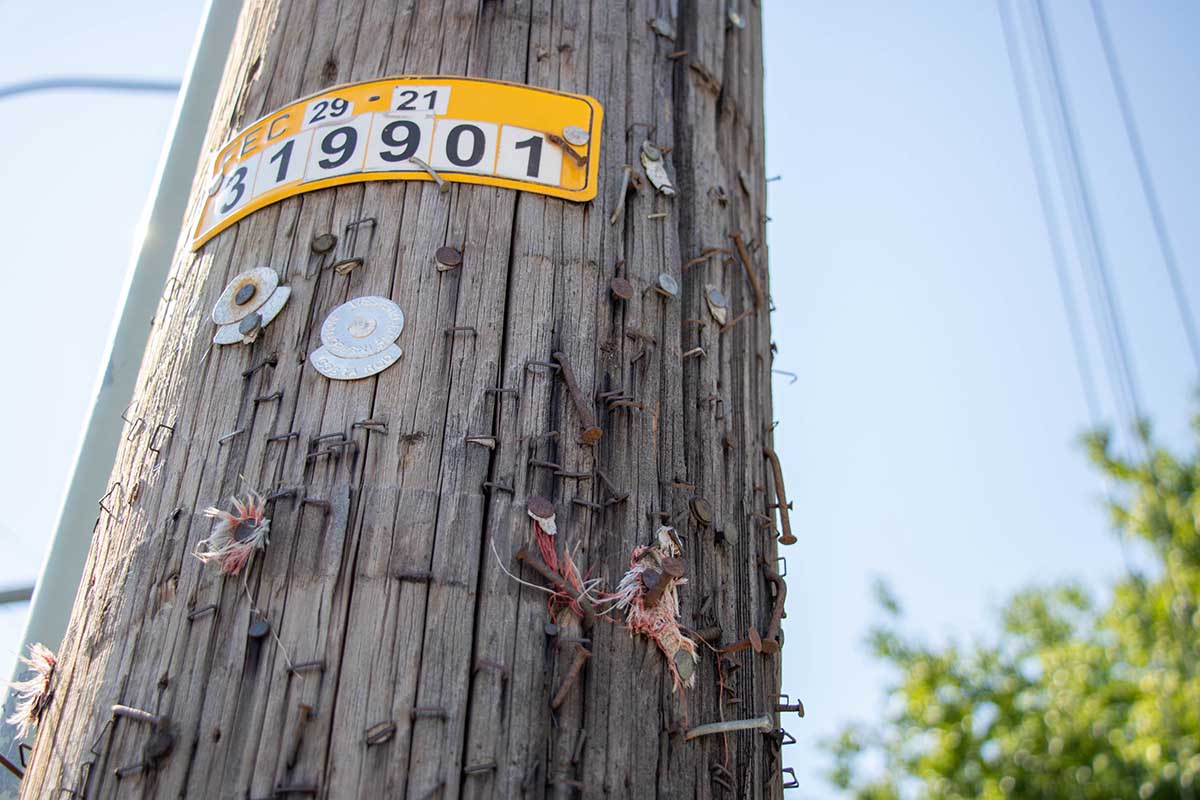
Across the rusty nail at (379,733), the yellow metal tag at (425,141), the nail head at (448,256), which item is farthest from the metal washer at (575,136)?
the rusty nail at (379,733)

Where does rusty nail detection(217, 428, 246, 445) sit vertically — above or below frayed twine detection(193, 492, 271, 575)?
above

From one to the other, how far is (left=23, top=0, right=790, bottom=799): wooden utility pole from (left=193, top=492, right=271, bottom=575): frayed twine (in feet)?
0.09

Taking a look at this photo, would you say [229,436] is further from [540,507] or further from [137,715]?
[540,507]

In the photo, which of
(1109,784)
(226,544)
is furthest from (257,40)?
(1109,784)

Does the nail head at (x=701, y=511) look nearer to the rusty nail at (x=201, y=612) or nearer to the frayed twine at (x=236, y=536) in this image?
the frayed twine at (x=236, y=536)

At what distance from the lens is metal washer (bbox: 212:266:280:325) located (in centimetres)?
308

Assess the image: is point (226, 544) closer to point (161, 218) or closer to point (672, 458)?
point (672, 458)

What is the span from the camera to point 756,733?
9.50 feet

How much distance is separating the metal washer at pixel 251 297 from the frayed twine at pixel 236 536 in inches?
23.6

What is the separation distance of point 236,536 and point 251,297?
0.75 m

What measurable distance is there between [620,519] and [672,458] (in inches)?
11.2

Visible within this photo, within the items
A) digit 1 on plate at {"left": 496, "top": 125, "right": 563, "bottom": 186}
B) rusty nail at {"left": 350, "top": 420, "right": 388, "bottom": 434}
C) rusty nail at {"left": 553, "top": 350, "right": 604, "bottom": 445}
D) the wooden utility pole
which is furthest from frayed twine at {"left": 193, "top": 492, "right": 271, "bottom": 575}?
digit 1 on plate at {"left": 496, "top": 125, "right": 563, "bottom": 186}

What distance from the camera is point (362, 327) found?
2.88 m

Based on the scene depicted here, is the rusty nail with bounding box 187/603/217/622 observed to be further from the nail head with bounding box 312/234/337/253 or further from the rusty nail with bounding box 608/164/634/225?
the rusty nail with bounding box 608/164/634/225
